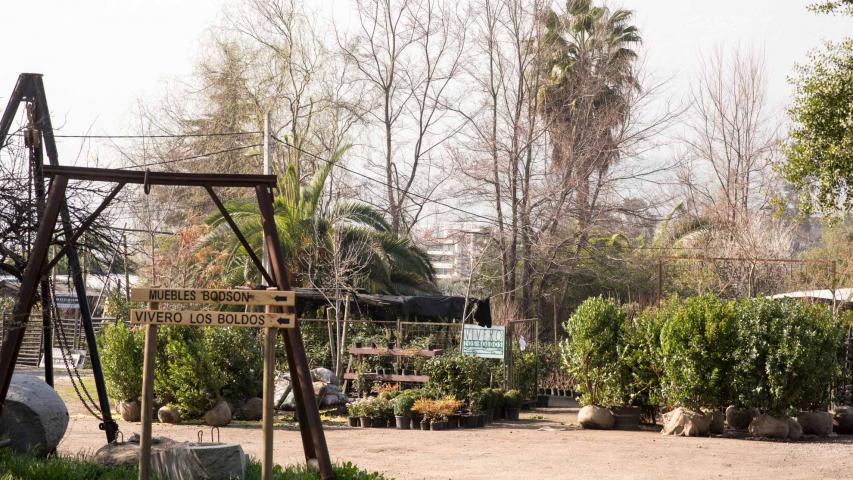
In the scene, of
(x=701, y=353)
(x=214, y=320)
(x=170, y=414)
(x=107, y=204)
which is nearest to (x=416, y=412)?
(x=170, y=414)

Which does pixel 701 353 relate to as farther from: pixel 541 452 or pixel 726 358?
pixel 541 452

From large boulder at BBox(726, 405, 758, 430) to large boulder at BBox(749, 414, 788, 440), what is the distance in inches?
22.9

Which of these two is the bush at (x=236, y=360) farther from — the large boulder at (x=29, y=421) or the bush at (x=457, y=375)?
the large boulder at (x=29, y=421)

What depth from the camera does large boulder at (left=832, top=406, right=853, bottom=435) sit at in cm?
1766

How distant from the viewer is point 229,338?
58.2ft

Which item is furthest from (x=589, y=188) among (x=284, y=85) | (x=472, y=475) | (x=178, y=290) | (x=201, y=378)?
(x=178, y=290)

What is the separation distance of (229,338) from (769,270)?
23011 millimetres

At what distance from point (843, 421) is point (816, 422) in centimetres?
110

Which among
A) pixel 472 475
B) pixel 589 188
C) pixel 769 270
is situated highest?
pixel 589 188

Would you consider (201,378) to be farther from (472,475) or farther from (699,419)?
(699,419)

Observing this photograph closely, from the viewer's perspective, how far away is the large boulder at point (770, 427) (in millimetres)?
16188

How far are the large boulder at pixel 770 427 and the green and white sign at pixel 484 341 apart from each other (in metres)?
5.02

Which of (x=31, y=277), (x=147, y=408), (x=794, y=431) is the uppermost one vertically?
(x=31, y=277)

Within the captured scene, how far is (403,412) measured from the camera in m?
17.1
